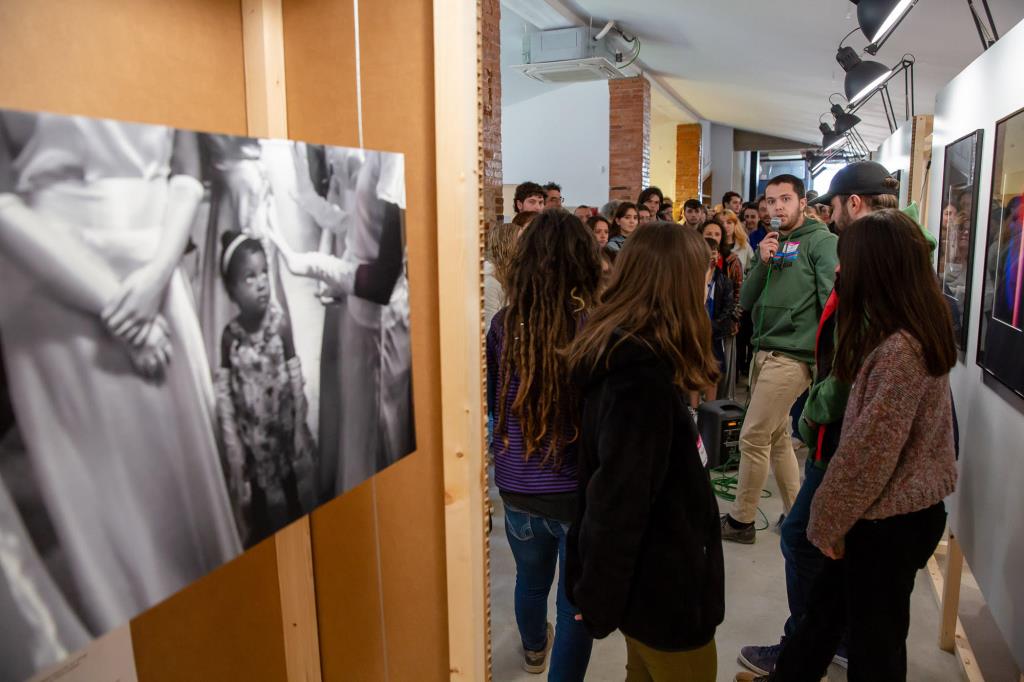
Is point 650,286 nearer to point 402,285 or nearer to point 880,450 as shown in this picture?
point 402,285

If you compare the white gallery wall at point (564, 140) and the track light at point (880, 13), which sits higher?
the white gallery wall at point (564, 140)

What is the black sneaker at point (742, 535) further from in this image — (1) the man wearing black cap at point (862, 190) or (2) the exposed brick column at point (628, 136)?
(2) the exposed brick column at point (628, 136)

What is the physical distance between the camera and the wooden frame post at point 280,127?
4.65 ft

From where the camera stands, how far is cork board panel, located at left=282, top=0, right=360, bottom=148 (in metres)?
1.39

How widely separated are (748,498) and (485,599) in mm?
2197

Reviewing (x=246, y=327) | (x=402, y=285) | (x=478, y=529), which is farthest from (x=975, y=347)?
(x=246, y=327)

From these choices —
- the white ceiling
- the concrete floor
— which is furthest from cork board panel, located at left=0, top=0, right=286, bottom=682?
the white ceiling

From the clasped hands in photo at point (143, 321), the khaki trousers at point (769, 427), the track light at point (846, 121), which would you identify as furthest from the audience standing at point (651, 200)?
the clasped hands in photo at point (143, 321)

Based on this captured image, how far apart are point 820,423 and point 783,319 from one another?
1.10m

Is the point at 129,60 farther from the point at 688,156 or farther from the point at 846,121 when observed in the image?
the point at 688,156

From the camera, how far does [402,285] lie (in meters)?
1.31

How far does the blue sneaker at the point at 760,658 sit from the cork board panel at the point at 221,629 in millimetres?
1670

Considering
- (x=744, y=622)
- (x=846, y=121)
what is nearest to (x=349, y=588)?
(x=744, y=622)

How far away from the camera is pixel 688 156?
1416 cm
